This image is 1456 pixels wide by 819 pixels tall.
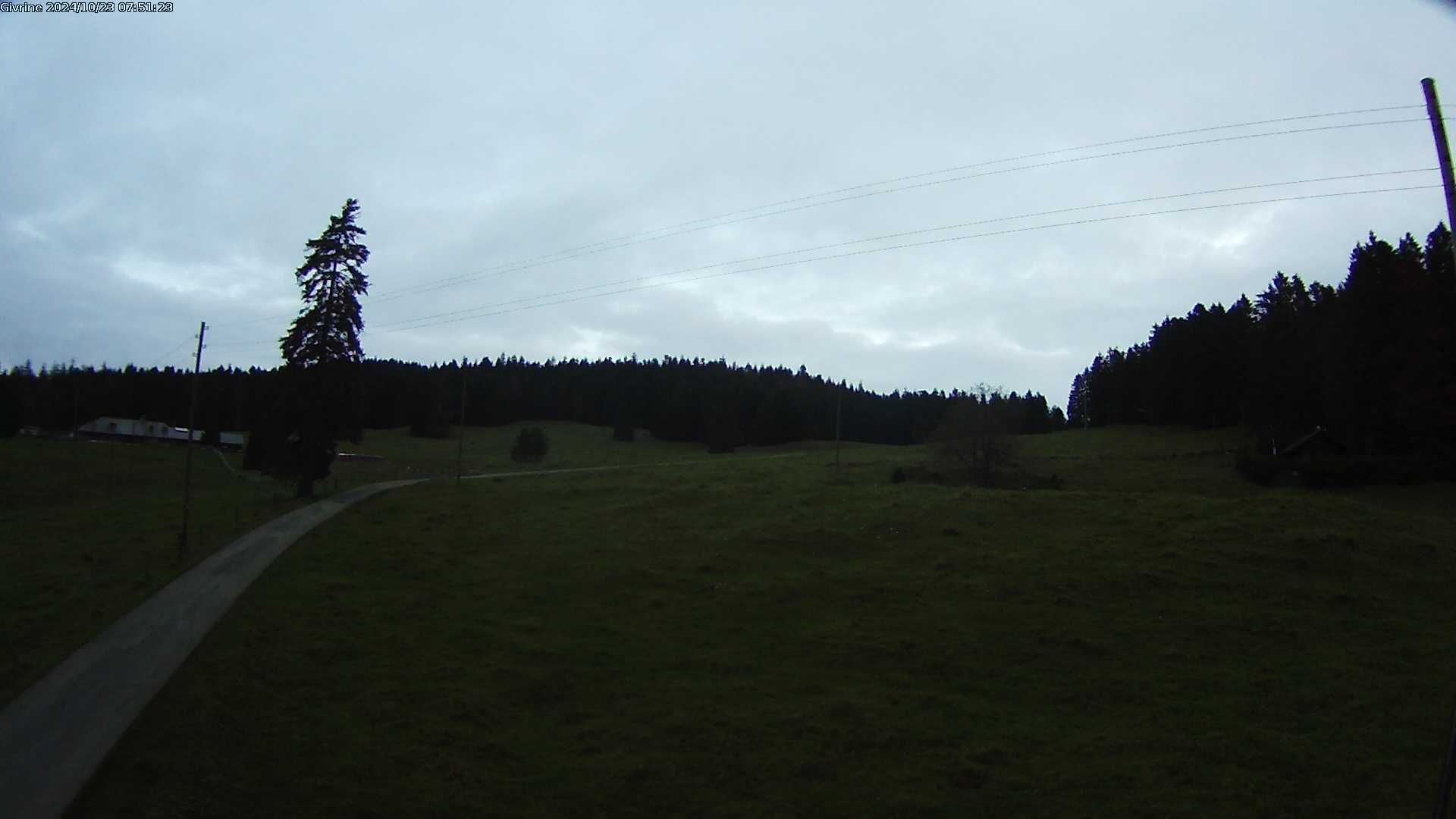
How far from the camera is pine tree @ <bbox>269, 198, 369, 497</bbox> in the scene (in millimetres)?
59406

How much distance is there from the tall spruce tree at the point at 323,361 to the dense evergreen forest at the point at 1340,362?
6595 centimetres

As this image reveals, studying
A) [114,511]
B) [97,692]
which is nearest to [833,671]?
[97,692]

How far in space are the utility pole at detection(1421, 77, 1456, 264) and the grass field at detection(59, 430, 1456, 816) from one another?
11.2 m

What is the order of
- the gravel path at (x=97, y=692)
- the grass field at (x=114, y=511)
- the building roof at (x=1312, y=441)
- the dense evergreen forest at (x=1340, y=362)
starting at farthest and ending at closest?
the building roof at (x=1312, y=441) → the dense evergreen forest at (x=1340, y=362) → the grass field at (x=114, y=511) → the gravel path at (x=97, y=692)

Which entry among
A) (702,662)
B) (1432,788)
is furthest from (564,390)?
(1432,788)

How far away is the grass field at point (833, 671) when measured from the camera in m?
17.6

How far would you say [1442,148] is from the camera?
1170cm

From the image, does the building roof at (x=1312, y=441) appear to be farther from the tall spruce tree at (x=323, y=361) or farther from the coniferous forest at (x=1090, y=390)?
the tall spruce tree at (x=323, y=361)

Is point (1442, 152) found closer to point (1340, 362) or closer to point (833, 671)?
point (833, 671)

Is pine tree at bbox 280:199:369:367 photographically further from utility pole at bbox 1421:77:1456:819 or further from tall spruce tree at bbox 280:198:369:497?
utility pole at bbox 1421:77:1456:819

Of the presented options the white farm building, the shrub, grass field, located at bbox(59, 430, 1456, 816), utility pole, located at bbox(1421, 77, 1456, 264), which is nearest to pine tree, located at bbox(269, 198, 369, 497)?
grass field, located at bbox(59, 430, 1456, 816)

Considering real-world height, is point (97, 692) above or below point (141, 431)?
below

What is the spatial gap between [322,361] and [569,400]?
9980 cm

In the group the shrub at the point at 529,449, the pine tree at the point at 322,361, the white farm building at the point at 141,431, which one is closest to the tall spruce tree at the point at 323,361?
the pine tree at the point at 322,361
